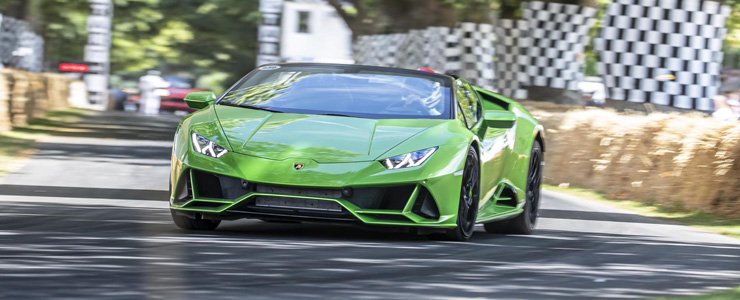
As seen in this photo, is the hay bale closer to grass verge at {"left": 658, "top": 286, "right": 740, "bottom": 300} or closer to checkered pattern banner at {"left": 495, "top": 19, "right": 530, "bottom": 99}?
checkered pattern banner at {"left": 495, "top": 19, "right": 530, "bottom": 99}

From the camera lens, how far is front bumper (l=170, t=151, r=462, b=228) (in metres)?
8.95

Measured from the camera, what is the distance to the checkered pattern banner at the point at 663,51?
814 inches

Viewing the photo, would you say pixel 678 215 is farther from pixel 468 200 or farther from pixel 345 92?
pixel 345 92

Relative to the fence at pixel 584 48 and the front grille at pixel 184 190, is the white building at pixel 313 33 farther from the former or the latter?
the front grille at pixel 184 190

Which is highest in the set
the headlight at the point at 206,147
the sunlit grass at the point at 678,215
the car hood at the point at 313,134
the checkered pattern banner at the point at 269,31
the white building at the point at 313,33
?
the car hood at the point at 313,134

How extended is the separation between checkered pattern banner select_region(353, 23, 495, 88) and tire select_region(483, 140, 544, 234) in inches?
640

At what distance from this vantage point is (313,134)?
9250 mm

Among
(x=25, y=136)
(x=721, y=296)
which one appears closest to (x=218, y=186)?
(x=721, y=296)

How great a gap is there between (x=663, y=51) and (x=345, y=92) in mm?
11901

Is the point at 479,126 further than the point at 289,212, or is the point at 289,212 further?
the point at 479,126

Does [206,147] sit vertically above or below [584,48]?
above

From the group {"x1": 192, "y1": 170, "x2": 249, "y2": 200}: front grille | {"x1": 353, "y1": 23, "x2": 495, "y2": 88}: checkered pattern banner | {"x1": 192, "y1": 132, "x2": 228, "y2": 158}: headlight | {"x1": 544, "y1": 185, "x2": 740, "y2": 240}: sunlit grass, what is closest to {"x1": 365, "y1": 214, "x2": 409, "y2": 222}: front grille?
{"x1": 192, "y1": 170, "x2": 249, "y2": 200}: front grille

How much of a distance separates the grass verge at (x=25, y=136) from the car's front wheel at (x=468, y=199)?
741 cm

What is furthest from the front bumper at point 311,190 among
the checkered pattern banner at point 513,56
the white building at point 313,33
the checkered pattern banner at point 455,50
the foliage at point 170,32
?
the white building at point 313,33
